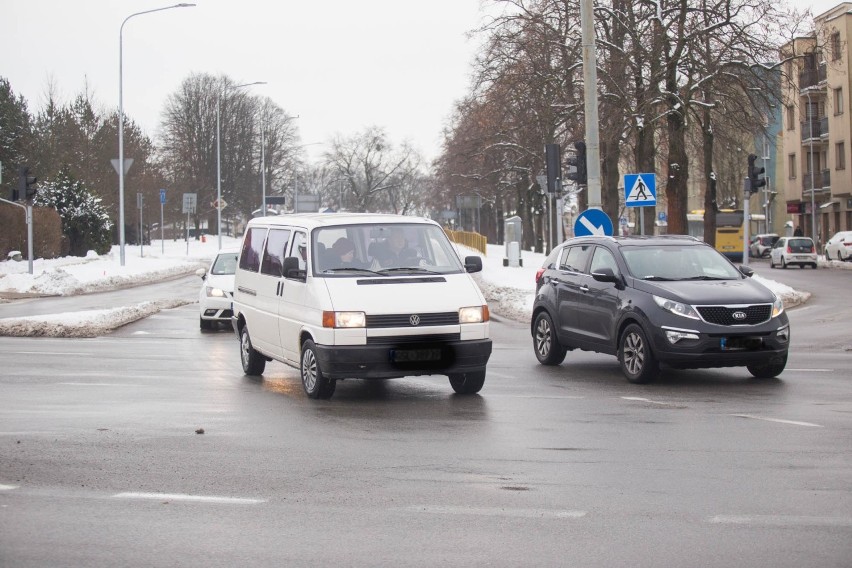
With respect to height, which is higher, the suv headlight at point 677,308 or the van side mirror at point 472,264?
the van side mirror at point 472,264

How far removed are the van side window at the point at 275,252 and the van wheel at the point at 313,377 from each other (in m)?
1.19

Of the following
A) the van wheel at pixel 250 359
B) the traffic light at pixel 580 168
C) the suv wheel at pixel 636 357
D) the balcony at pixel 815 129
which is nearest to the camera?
the suv wheel at pixel 636 357

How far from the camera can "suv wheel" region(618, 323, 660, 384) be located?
13375mm

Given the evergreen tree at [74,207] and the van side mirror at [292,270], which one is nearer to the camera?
the van side mirror at [292,270]

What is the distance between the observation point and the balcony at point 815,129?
74.3 meters

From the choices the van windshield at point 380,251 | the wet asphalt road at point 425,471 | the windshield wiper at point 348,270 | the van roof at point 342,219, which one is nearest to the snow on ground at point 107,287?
the wet asphalt road at point 425,471

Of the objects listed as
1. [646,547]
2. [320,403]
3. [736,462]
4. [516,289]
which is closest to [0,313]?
[516,289]

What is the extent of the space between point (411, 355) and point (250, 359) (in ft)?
11.1

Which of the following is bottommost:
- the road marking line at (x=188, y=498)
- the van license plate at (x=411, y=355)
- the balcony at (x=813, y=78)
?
the road marking line at (x=188, y=498)

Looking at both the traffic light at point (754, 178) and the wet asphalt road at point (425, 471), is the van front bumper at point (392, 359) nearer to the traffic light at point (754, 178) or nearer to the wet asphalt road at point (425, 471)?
the wet asphalt road at point (425, 471)

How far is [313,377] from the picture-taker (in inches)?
469

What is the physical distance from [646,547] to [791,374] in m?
9.13

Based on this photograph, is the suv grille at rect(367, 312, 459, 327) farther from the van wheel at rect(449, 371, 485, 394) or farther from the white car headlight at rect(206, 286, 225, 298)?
the white car headlight at rect(206, 286, 225, 298)

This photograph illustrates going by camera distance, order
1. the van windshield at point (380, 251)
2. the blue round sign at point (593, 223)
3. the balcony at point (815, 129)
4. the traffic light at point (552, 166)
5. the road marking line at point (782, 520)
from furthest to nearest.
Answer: the balcony at point (815, 129) < the traffic light at point (552, 166) < the blue round sign at point (593, 223) < the van windshield at point (380, 251) < the road marking line at point (782, 520)
